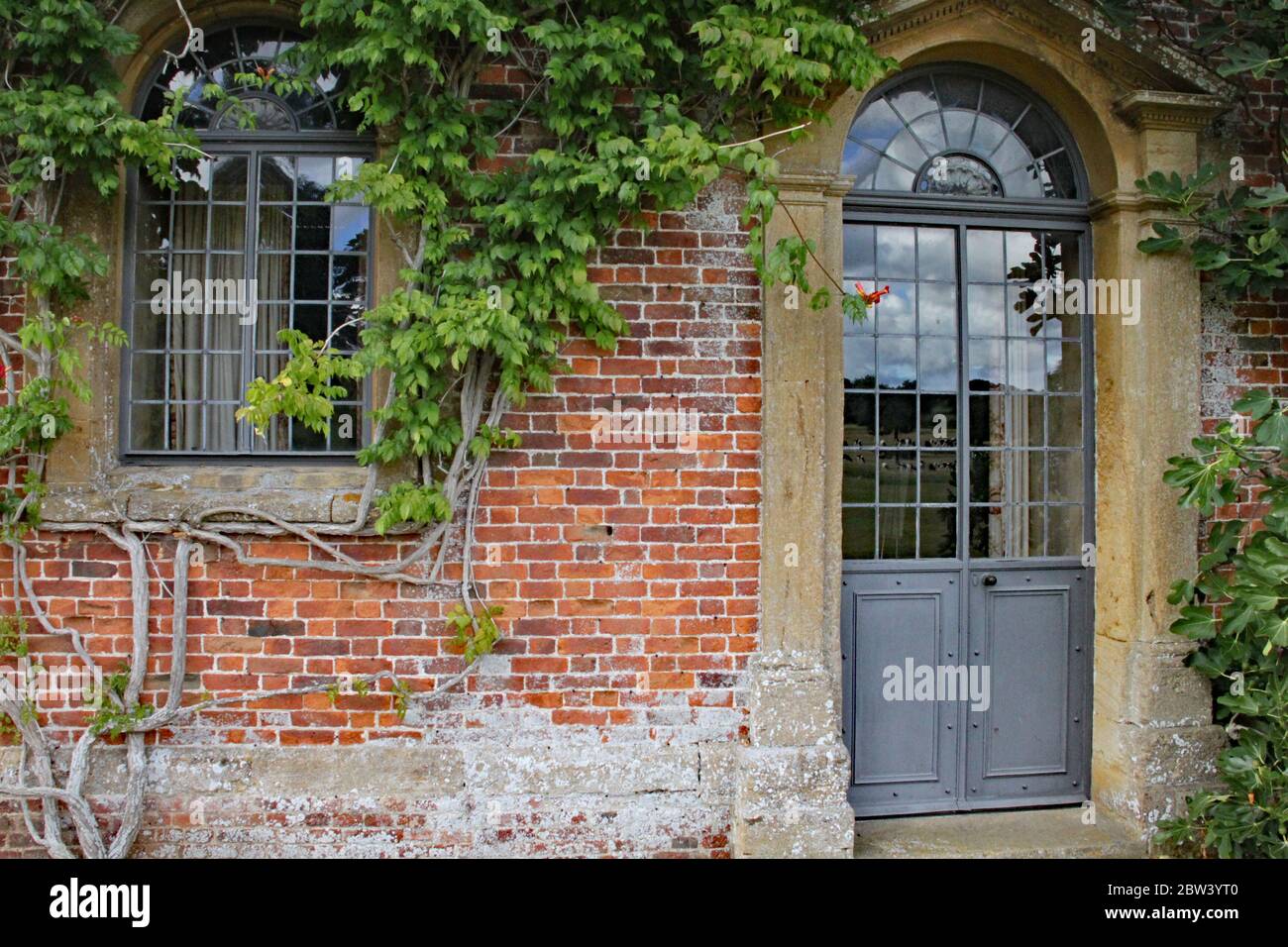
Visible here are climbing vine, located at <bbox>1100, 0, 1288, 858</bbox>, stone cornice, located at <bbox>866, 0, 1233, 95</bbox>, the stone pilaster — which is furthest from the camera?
stone cornice, located at <bbox>866, 0, 1233, 95</bbox>

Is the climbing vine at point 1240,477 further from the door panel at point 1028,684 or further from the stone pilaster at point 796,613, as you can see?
the stone pilaster at point 796,613

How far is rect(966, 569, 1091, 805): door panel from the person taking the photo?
432cm

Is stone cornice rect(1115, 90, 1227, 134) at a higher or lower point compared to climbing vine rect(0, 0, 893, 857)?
higher

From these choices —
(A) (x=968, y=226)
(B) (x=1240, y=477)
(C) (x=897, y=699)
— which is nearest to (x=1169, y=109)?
(A) (x=968, y=226)

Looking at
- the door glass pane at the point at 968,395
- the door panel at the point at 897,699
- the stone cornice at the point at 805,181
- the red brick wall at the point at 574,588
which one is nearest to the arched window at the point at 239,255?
the red brick wall at the point at 574,588

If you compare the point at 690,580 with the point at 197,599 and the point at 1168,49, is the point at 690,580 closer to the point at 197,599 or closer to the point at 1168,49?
the point at 197,599

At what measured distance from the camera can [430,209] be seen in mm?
3580

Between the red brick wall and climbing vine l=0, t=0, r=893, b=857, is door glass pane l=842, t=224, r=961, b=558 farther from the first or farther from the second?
the red brick wall

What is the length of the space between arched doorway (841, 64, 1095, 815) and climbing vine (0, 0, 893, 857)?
69 centimetres

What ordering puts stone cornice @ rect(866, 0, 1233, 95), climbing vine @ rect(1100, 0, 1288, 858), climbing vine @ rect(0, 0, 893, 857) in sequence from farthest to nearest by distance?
stone cornice @ rect(866, 0, 1233, 95) < climbing vine @ rect(1100, 0, 1288, 858) < climbing vine @ rect(0, 0, 893, 857)

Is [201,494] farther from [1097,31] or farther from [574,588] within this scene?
[1097,31]

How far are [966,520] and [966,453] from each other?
0.34 m

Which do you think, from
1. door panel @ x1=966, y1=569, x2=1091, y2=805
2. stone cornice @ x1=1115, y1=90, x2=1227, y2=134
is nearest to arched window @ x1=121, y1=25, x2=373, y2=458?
door panel @ x1=966, y1=569, x2=1091, y2=805

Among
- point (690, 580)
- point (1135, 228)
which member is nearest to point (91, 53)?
point (690, 580)
